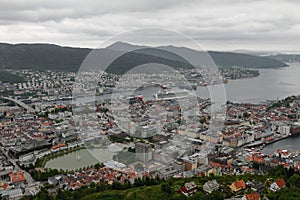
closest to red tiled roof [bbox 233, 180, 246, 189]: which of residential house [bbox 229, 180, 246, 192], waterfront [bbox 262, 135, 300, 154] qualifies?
residential house [bbox 229, 180, 246, 192]

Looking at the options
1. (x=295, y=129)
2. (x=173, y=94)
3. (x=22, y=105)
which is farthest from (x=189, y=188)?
(x=22, y=105)

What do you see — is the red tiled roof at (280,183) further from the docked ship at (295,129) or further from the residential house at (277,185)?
the docked ship at (295,129)

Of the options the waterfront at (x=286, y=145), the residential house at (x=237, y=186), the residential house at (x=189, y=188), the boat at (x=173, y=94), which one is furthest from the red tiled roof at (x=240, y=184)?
the boat at (x=173, y=94)

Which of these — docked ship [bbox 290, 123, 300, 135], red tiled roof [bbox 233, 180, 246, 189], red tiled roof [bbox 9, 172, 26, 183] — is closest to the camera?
red tiled roof [bbox 233, 180, 246, 189]

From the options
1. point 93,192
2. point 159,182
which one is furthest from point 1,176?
point 159,182

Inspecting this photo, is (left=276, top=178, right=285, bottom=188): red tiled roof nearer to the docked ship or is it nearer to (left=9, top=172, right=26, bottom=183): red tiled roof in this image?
(left=9, top=172, right=26, bottom=183): red tiled roof

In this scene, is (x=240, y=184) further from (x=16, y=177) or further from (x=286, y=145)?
(x=286, y=145)

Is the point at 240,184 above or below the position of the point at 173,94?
below

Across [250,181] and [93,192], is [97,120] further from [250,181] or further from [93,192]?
[250,181]
